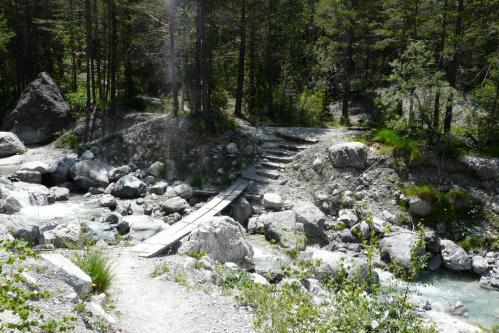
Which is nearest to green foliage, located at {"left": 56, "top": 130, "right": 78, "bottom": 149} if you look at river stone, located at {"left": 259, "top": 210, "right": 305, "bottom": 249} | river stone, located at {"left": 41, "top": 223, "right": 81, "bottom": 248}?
river stone, located at {"left": 41, "top": 223, "right": 81, "bottom": 248}

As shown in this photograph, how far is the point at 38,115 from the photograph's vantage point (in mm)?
23234

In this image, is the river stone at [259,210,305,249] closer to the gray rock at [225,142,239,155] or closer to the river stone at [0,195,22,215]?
the gray rock at [225,142,239,155]

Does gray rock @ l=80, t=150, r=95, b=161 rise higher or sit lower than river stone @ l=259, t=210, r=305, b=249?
higher

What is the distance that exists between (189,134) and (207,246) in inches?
367

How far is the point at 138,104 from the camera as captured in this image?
997 inches

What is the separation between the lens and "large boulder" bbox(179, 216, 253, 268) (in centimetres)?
1101

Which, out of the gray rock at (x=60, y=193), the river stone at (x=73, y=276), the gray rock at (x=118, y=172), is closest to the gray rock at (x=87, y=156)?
the gray rock at (x=118, y=172)

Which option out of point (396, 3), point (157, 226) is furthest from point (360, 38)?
point (157, 226)

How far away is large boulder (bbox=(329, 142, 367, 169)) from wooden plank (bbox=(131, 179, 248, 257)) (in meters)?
Answer: 3.84

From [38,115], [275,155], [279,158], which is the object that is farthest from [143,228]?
[38,115]

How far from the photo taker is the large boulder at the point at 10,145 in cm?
2070

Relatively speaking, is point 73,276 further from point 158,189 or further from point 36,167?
point 36,167

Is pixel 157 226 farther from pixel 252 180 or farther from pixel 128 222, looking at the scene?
pixel 252 180

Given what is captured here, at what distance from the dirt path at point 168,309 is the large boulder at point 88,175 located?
368 inches
